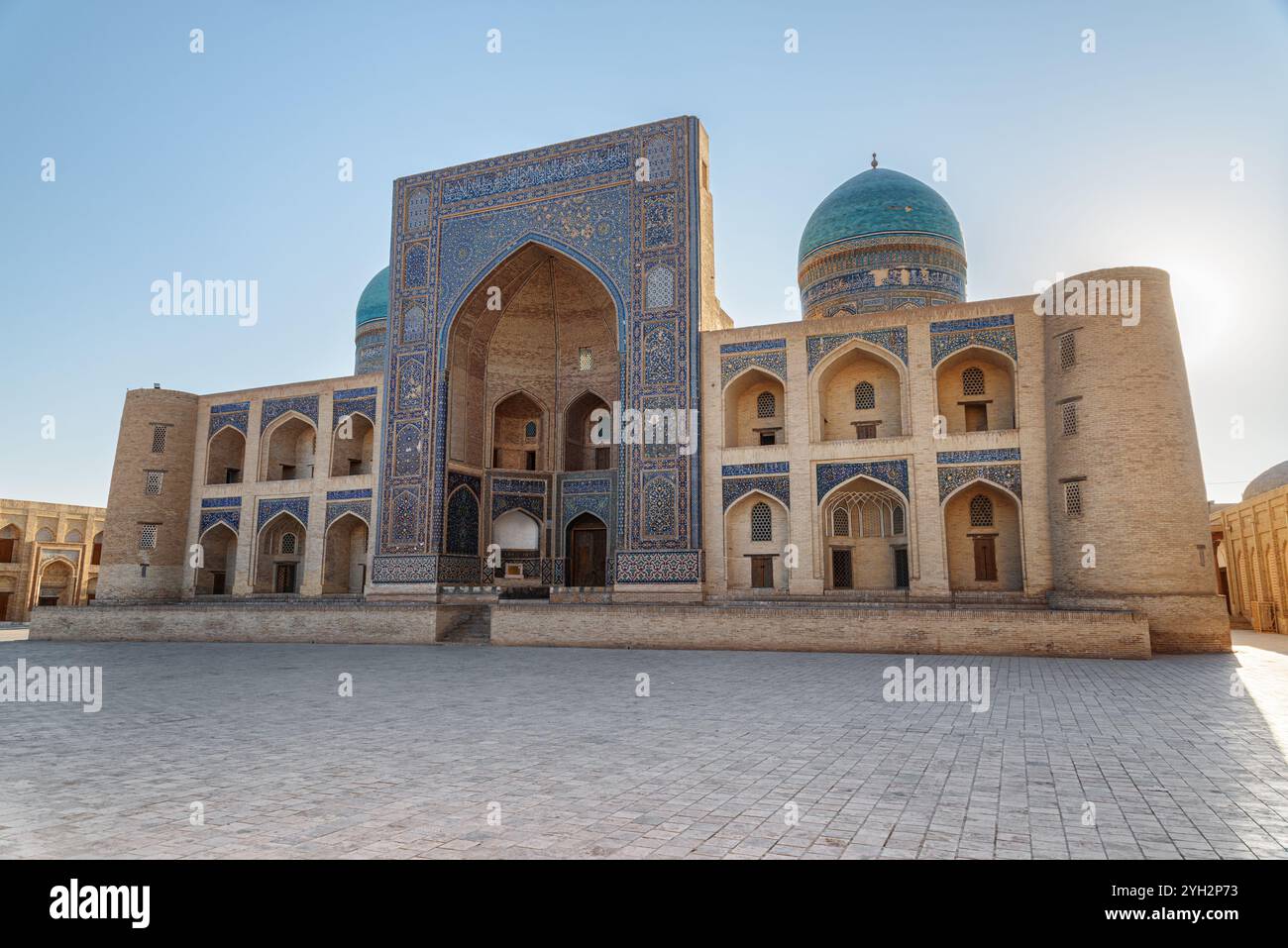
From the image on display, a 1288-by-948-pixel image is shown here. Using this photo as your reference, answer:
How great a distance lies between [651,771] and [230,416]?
1907 cm

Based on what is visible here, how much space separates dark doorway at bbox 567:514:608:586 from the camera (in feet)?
60.4

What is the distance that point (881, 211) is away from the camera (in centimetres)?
2138

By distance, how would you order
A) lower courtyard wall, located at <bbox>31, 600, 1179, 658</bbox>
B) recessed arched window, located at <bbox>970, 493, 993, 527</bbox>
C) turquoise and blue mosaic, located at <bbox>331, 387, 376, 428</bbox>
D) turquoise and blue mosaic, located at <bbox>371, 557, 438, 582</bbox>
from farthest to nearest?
turquoise and blue mosaic, located at <bbox>331, 387, 376, 428</bbox>, turquoise and blue mosaic, located at <bbox>371, 557, 438, 582</bbox>, recessed arched window, located at <bbox>970, 493, 993, 527</bbox>, lower courtyard wall, located at <bbox>31, 600, 1179, 658</bbox>

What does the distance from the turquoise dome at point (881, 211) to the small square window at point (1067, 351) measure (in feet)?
31.2

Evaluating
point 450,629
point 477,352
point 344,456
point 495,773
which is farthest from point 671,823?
point 344,456

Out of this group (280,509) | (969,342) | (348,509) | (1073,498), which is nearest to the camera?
(1073,498)

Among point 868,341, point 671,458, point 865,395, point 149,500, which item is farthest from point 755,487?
point 149,500


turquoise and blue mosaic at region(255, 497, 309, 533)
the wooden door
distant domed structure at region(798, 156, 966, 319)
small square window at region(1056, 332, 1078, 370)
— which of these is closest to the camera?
small square window at region(1056, 332, 1078, 370)

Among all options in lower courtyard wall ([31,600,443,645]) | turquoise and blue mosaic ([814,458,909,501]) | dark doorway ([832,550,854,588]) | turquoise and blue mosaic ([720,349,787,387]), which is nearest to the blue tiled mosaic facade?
turquoise and blue mosaic ([720,349,787,387])

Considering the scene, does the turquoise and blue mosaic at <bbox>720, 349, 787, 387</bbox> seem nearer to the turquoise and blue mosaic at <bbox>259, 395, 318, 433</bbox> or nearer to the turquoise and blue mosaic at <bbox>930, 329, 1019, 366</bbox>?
the turquoise and blue mosaic at <bbox>930, 329, 1019, 366</bbox>

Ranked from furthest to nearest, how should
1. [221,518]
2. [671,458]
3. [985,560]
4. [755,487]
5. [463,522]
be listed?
[221,518]
[463,522]
[671,458]
[755,487]
[985,560]

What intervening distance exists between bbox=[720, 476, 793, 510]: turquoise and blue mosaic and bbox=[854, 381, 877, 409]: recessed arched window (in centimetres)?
231

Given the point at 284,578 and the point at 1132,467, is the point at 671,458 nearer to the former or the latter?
the point at 1132,467
